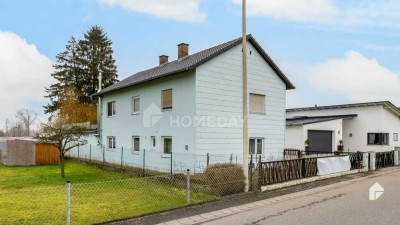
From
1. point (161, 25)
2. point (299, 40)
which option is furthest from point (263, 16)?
point (161, 25)

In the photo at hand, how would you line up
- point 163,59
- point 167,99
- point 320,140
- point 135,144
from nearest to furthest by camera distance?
point 167,99 < point 135,144 < point 163,59 < point 320,140

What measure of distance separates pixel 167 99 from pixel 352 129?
20277 mm

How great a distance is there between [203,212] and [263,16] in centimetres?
806

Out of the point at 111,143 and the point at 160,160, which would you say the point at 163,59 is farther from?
the point at 160,160

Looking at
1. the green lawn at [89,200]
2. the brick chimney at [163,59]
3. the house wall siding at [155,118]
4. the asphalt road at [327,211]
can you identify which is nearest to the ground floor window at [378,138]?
the asphalt road at [327,211]

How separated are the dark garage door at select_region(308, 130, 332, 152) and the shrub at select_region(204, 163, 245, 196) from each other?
15580 millimetres

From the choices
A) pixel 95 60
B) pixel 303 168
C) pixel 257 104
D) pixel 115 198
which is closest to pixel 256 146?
pixel 257 104

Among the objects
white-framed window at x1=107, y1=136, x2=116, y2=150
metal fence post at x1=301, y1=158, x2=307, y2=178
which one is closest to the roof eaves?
metal fence post at x1=301, y1=158, x2=307, y2=178

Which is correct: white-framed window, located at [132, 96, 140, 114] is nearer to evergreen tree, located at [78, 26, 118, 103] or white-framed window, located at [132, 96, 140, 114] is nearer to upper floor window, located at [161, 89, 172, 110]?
upper floor window, located at [161, 89, 172, 110]

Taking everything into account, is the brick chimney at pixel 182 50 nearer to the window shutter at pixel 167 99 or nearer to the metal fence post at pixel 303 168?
the window shutter at pixel 167 99

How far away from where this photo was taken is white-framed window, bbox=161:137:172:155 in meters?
16.7

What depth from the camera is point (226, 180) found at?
434 inches

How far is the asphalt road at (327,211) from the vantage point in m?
7.57

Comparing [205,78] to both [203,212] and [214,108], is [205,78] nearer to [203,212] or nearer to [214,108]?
[214,108]
